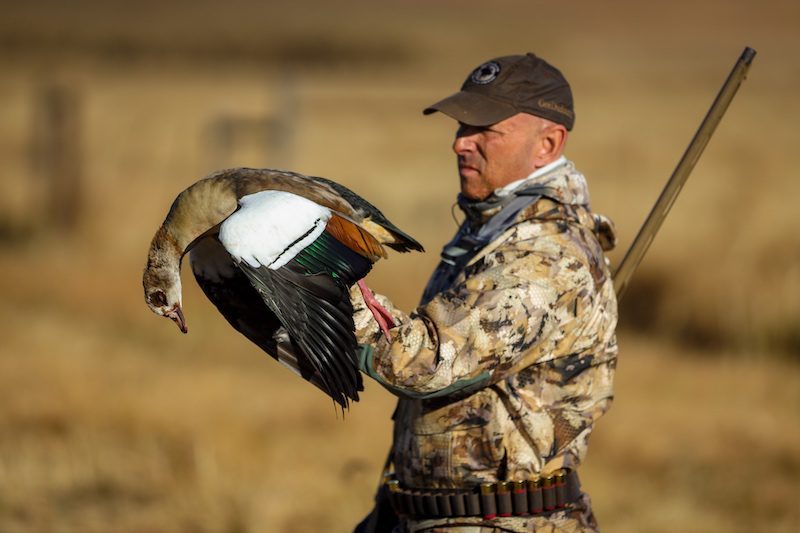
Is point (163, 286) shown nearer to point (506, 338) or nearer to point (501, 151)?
point (506, 338)

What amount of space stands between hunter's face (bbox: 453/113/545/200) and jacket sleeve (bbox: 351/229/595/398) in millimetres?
330

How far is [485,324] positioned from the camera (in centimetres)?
313

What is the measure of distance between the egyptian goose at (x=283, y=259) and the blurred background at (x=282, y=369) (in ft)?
11.2

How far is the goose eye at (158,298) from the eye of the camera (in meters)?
3.26

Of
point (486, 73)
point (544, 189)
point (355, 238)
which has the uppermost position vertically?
point (486, 73)

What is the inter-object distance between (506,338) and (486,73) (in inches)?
35.9

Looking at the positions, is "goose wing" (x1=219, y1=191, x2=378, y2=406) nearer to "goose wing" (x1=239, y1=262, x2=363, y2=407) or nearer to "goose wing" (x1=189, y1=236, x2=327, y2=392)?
"goose wing" (x1=239, y1=262, x2=363, y2=407)

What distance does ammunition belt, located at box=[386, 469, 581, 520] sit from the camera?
11.2ft

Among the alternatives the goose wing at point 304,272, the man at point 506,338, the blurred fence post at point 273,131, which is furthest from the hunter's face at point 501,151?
the blurred fence post at point 273,131

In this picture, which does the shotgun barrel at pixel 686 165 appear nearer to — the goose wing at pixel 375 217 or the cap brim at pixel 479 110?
the cap brim at pixel 479 110

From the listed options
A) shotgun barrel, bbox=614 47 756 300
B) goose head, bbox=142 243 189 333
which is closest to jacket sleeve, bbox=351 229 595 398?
goose head, bbox=142 243 189 333

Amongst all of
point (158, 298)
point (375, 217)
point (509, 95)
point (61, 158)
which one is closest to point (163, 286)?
point (158, 298)

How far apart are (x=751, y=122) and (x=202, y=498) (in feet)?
57.7

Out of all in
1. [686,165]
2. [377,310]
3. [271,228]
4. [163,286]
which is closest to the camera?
[271,228]
